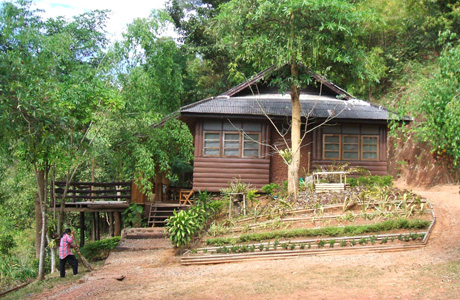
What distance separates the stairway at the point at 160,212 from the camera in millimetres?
18898

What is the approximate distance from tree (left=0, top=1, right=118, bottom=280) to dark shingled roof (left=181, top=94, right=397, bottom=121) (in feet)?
15.2

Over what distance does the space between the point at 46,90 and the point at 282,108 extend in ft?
36.9

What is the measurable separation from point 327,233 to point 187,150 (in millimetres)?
7096

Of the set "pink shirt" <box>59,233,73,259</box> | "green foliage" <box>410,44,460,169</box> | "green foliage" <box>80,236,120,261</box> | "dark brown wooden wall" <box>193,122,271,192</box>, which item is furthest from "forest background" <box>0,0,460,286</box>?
"green foliage" <box>80,236,120,261</box>

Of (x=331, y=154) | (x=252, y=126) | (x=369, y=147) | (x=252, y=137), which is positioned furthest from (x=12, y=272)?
(x=369, y=147)

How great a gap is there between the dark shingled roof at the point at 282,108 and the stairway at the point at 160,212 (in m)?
4.01

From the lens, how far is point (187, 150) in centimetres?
1791

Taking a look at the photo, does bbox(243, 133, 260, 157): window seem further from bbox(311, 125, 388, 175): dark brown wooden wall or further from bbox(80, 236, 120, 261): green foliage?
bbox(80, 236, 120, 261): green foliage

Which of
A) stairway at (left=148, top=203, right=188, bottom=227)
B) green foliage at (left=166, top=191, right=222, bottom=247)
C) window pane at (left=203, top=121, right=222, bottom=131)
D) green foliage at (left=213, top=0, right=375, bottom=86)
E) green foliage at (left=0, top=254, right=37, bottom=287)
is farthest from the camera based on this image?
window pane at (left=203, top=121, right=222, bottom=131)

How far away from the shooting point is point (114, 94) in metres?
13.9

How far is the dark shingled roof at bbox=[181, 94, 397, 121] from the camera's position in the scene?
1847 centimetres

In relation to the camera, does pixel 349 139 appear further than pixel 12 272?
Yes

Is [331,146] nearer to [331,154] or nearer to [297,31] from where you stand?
[331,154]

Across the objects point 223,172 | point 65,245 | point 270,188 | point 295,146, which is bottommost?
point 65,245
